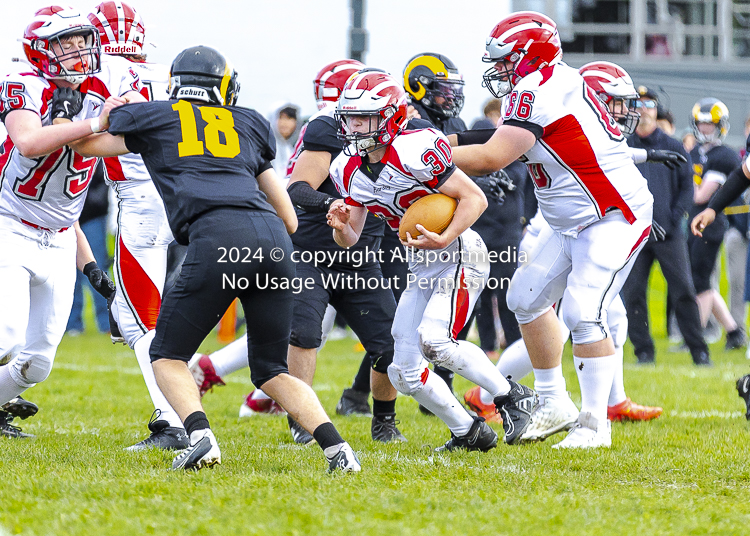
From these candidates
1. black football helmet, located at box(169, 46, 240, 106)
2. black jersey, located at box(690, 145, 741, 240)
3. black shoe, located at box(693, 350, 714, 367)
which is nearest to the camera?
black football helmet, located at box(169, 46, 240, 106)

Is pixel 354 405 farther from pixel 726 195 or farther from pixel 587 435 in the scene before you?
pixel 726 195

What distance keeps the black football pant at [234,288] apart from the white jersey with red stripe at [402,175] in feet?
2.03

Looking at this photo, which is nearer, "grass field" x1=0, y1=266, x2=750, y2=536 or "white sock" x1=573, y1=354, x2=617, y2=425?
"grass field" x1=0, y1=266, x2=750, y2=536

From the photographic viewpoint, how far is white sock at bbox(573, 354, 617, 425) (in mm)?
4770

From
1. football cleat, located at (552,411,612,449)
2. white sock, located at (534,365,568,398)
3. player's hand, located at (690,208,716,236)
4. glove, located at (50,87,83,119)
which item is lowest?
football cleat, located at (552,411,612,449)

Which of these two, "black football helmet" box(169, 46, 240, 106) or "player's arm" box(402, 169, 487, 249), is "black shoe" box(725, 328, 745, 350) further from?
"black football helmet" box(169, 46, 240, 106)

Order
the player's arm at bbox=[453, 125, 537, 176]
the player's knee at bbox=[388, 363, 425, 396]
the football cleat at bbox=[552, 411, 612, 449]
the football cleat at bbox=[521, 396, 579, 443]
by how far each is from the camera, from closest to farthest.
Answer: the player's knee at bbox=[388, 363, 425, 396] < the player's arm at bbox=[453, 125, 537, 176] < the football cleat at bbox=[552, 411, 612, 449] < the football cleat at bbox=[521, 396, 579, 443]

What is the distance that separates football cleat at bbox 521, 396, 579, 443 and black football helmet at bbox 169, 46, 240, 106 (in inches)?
87.7

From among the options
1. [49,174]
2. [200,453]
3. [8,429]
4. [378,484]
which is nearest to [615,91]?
A: [378,484]

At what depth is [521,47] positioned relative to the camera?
4.79m

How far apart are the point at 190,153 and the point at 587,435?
7.78 feet

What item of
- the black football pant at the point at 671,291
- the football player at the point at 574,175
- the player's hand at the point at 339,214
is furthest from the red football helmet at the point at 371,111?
the black football pant at the point at 671,291

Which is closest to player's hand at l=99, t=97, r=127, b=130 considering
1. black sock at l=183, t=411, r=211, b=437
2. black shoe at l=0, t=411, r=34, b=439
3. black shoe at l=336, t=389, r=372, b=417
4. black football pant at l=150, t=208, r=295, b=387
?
black football pant at l=150, t=208, r=295, b=387

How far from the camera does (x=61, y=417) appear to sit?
582 cm
